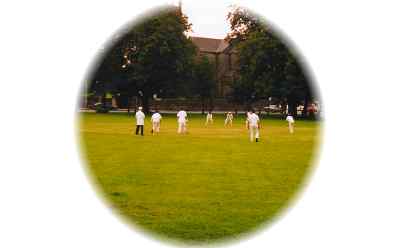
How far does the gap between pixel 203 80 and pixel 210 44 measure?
1407 inches

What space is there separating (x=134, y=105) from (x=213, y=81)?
1194cm

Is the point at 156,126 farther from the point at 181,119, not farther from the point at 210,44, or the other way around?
the point at 210,44

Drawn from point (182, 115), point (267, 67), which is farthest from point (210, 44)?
point (182, 115)

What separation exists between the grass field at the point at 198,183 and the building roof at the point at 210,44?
87.3 metres

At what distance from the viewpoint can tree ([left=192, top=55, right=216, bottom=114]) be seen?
7562cm

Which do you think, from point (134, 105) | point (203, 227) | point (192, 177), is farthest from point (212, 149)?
point (134, 105)

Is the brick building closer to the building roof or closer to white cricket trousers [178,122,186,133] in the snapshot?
the building roof

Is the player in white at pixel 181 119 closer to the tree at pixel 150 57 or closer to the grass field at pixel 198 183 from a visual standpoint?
the grass field at pixel 198 183

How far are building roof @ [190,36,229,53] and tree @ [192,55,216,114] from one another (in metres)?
31.0

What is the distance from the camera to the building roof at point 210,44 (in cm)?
10912

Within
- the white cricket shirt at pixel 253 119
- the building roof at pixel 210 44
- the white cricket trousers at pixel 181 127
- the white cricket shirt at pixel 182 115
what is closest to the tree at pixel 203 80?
the building roof at pixel 210 44

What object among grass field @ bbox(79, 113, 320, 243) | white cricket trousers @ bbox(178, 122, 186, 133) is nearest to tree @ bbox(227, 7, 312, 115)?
white cricket trousers @ bbox(178, 122, 186, 133)

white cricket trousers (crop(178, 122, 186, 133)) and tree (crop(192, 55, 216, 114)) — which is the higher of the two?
tree (crop(192, 55, 216, 114))

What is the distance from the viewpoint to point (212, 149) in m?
21.8
